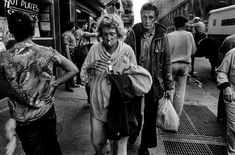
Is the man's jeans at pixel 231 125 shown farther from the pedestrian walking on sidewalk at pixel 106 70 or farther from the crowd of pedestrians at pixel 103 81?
the pedestrian walking on sidewalk at pixel 106 70

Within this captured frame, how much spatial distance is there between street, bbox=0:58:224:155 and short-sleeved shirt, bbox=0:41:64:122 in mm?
1508

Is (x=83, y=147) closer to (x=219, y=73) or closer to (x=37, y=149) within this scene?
(x=37, y=149)

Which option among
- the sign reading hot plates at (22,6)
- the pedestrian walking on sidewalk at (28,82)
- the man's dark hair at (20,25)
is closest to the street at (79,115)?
the pedestrian walking on sidewalk at (28,82)

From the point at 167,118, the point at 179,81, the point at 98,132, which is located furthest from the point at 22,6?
the point at 167,118

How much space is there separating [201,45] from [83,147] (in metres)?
6.91

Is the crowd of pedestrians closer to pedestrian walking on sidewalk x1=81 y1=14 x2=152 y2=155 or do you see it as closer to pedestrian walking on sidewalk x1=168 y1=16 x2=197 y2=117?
pedestrian walking on sidewalk x1=81 y1=14 x2=152 y2=155

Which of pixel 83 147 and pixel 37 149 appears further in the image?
pixel 83 147

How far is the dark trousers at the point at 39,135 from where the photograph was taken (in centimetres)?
171

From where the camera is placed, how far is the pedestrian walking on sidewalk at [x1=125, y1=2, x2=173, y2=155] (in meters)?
2.64

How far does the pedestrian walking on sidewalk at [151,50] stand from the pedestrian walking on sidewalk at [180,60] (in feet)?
3.89

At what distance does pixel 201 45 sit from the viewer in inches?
319

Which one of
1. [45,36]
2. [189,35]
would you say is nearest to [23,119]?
[189,35]

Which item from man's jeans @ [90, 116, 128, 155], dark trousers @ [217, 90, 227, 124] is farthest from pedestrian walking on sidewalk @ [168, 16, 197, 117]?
man's jeans @ [90, 116, 128, 155]

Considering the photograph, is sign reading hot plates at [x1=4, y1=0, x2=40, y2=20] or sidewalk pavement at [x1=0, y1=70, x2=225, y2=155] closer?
sidewalk pavement at [x1=0, y1=70, x2=225, y2=155]
